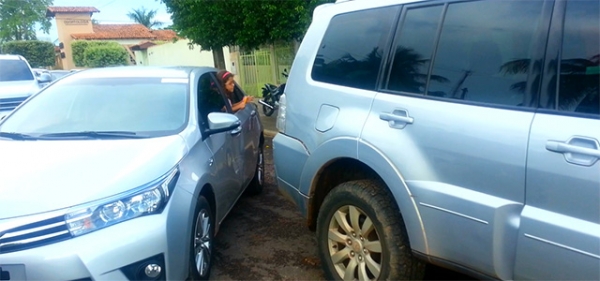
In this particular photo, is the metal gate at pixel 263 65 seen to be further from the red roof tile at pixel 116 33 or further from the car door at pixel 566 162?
the red roof tile at pixel 116 33

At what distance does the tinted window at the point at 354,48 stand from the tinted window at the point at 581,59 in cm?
103

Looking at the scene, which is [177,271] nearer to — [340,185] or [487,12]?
[340,185]

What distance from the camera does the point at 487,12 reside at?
2.27 meters

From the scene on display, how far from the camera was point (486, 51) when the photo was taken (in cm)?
223

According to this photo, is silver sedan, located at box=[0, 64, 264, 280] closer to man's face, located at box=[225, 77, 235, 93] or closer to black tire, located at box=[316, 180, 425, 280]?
man's face, located at box=[225, 77, 235, 93]

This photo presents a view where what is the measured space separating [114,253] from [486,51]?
2181 mm

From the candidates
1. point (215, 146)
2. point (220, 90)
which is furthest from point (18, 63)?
point (215, 146)

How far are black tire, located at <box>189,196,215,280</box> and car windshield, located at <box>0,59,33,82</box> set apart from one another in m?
8.78

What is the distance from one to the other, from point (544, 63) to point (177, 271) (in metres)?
2.26

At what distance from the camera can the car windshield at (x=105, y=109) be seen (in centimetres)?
345

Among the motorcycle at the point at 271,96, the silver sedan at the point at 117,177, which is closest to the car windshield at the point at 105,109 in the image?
the silver sedan at the point at 117,177

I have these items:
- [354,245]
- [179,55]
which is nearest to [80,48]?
[179,55]

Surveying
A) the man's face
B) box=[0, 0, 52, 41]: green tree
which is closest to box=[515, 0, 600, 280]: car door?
the man's face

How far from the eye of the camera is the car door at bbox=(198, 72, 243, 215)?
3.57m
